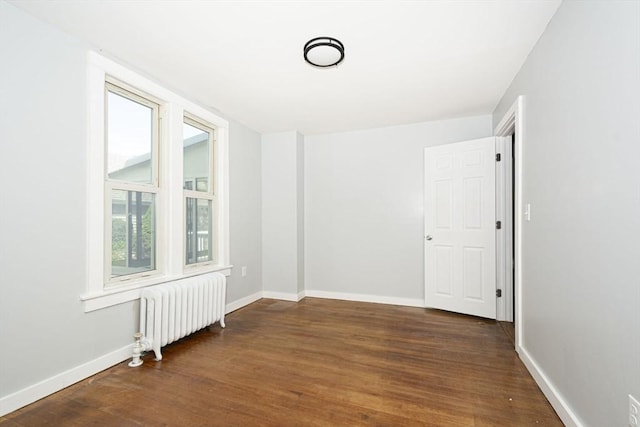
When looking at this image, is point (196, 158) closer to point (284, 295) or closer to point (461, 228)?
point (284, 295)

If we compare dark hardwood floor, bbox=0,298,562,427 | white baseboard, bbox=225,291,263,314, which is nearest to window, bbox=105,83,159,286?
dark hardwood floor, bbox=0,298,562,427

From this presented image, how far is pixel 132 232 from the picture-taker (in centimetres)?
253

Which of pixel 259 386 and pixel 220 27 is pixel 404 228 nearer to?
pixel 259 386

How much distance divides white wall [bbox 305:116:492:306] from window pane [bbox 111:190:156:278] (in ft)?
7.51

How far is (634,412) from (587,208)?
90cm

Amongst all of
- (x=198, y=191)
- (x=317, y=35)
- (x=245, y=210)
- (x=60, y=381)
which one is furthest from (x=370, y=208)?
(x=60, y=381)

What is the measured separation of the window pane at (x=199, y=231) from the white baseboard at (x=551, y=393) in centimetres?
330

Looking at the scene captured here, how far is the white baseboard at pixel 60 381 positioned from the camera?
66.4 inches

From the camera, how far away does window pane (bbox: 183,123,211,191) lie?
312cm

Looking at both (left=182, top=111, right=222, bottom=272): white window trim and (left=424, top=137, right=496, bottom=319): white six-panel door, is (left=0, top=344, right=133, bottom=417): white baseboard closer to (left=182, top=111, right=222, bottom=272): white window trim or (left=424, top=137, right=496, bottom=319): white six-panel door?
(left=182, top=111, right=222, bottom=272): white window trim

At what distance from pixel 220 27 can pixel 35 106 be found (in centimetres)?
132

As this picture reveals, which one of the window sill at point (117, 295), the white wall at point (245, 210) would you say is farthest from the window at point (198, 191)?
the window sill at point (117, 295)

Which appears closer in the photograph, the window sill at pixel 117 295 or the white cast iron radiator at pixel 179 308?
the window sill at pixel 117 295

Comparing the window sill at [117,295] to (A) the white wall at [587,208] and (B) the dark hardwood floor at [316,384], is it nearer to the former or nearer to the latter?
(B) the dark hardwood floor at [316,384]
